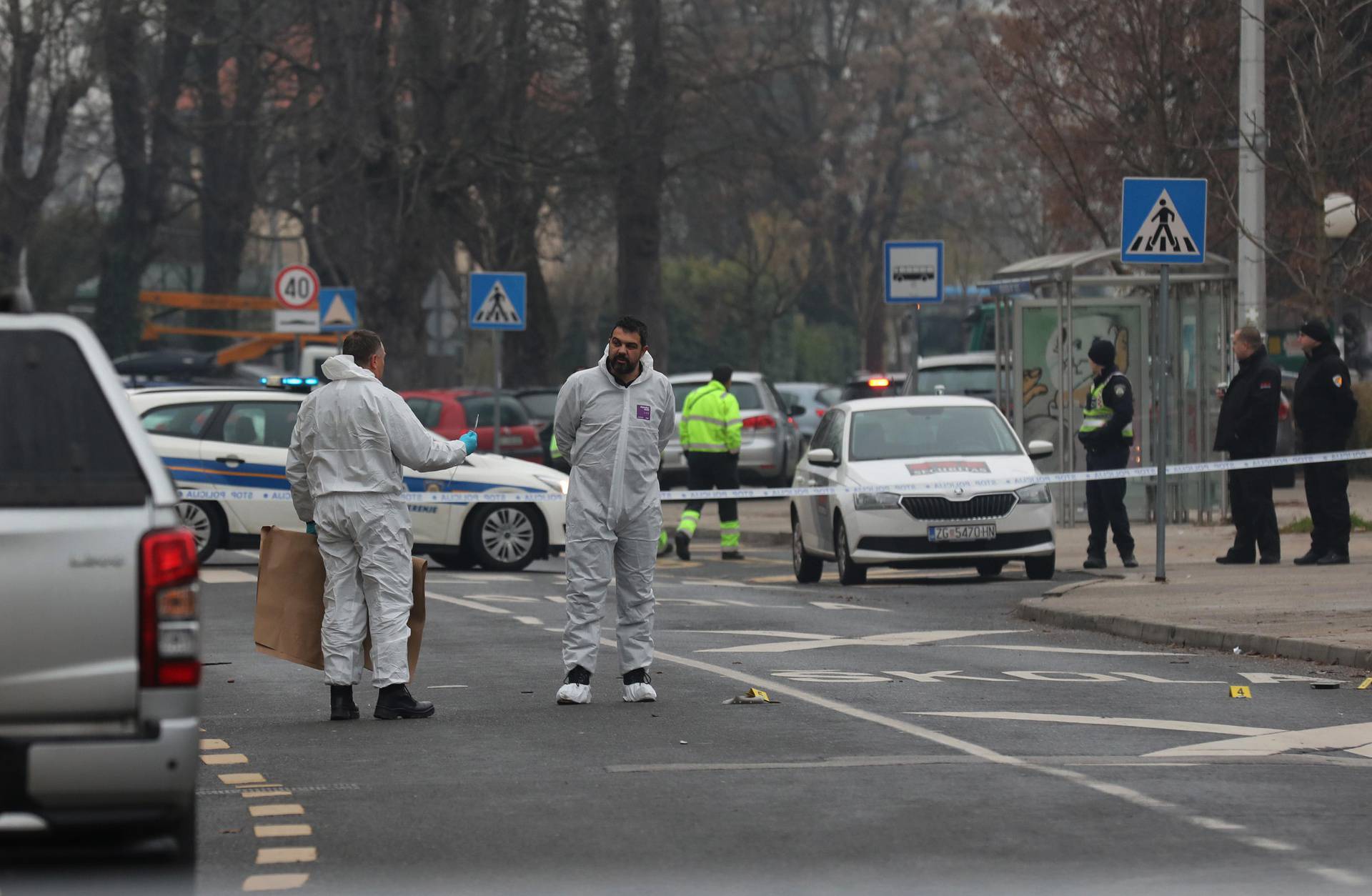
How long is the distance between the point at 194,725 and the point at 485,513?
1510cm

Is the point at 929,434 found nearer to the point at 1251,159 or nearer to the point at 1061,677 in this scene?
the point at 1251,159

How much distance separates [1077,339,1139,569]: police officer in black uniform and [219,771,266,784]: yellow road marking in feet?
36.8

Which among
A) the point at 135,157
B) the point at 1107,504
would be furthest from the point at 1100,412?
the point at 135,157

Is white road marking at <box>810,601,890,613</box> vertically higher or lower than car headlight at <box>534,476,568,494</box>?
lower

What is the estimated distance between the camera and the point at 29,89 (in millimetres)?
44125

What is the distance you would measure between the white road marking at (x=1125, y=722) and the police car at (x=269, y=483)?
10220 millimetres

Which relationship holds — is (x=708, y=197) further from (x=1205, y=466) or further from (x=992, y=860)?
(x=992, y=860)

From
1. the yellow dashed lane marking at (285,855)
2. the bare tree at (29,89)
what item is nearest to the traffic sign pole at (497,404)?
the bare tree at (29,89)

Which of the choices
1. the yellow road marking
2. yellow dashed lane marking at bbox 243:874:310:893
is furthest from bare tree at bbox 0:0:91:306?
yellow dashed lane marking at bbox 243:874:310:893

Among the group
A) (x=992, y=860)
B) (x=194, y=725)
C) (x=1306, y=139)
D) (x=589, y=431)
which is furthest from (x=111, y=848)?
(x=1306, y=139)

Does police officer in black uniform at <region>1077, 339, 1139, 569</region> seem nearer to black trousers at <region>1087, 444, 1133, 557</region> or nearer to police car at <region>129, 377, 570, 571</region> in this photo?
black trousers at <region>1087, 444, 1133, 557</region>

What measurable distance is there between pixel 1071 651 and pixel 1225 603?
2235 mm

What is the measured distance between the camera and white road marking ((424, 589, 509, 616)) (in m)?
17.0

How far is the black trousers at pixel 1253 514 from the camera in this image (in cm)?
1892
